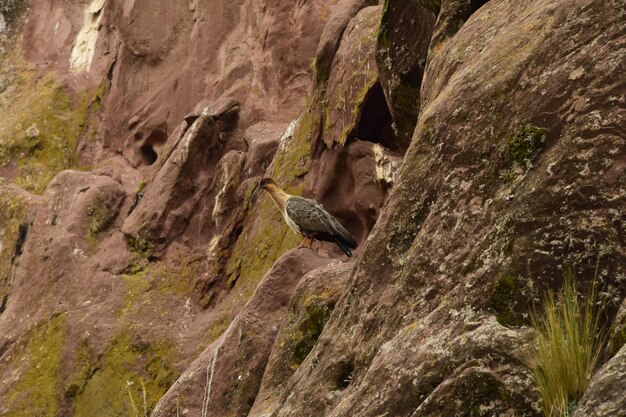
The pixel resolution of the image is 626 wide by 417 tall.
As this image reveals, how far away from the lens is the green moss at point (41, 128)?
87.2 feet

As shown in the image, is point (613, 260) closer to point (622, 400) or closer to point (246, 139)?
point (622, 400)

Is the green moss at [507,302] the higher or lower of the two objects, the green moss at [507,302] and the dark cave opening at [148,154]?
the higher

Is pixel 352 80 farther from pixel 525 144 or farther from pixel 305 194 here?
pixel 525 144

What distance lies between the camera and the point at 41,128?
27266 mm

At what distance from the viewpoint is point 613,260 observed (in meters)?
7.38

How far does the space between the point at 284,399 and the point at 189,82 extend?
15.4 m

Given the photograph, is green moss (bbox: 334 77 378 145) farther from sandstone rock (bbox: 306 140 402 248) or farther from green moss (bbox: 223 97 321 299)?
green moss (bbox: 223 97 321 299)

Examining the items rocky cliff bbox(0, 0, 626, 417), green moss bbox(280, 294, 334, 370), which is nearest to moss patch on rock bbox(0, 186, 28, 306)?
rocky cliff bbox(0, 0, 626, 417)

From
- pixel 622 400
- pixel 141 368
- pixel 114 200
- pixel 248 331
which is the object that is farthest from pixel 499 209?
pixel 114 200

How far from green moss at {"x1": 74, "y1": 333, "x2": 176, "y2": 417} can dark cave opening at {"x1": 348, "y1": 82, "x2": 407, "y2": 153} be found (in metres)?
4.87

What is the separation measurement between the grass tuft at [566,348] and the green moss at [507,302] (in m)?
0.18

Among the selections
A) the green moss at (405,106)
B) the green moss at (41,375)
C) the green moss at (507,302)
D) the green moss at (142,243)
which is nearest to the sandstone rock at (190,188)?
the green moss at (142,243)

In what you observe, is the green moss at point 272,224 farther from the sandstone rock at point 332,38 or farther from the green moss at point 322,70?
the sandstone rock at point 332,38

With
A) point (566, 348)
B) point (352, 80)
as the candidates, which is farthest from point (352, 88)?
point (566, 348)
